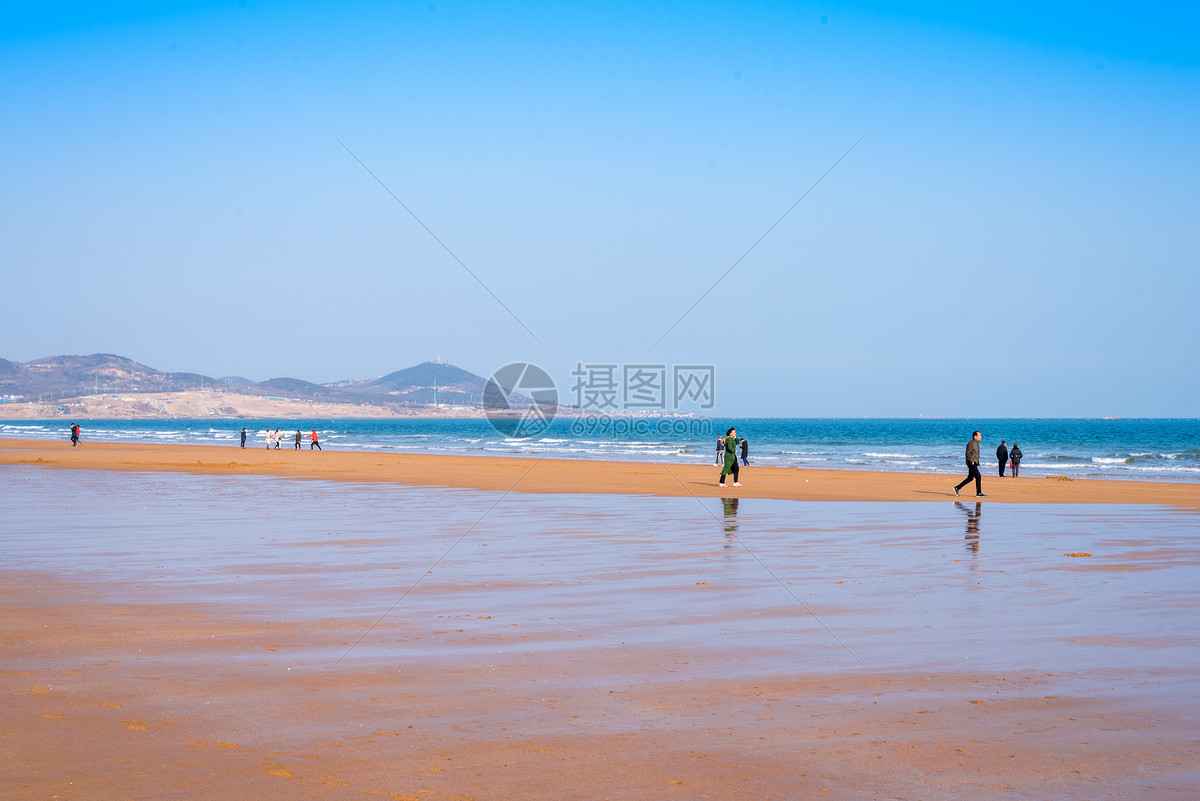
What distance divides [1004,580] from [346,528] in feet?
34.8

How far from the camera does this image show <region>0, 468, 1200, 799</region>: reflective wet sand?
4.79m

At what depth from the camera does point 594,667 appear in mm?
6926

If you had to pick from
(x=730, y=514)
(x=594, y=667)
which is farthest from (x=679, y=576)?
(x=730, y=514)

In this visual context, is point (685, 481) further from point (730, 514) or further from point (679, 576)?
point (679, 576)

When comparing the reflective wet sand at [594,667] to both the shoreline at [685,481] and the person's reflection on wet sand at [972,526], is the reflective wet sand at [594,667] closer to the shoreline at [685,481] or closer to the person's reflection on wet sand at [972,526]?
the person's reflection on wet sand at [972,526]

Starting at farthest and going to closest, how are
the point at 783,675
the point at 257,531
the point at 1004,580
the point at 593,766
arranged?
the point at 257,531 → the point at 1004,580 → the point at 783,675 → the point at 593,766

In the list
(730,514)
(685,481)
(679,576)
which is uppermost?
(679,576)

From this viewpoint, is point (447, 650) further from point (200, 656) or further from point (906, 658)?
point (906, 658)

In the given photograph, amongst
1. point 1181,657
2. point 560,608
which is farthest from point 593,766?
point 1181,657

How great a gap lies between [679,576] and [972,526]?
8.63 m

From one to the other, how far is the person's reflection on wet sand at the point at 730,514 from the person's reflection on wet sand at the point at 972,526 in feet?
12.4

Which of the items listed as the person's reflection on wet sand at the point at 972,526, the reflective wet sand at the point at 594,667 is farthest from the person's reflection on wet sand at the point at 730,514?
the person's reflection on wet sand at the point at 972,526

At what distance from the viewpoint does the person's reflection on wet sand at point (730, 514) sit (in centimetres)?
1678

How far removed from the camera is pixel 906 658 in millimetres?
7254
